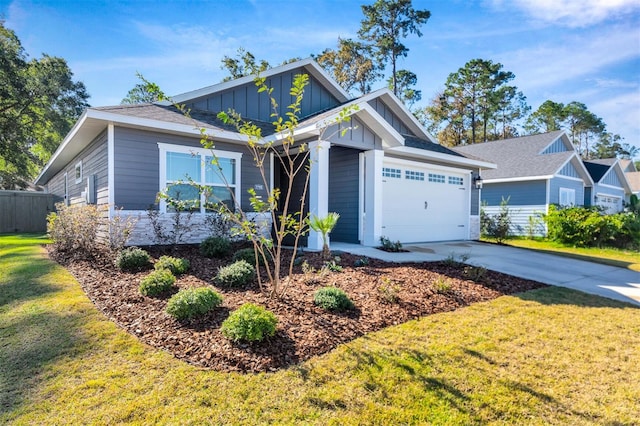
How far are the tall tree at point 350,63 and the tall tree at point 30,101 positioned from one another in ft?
54.8

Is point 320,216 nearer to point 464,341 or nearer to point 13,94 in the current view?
point 464,341

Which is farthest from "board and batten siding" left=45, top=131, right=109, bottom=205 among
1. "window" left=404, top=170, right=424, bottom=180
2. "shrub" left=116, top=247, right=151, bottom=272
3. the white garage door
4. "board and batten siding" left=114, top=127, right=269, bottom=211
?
"window" left=404, top=170, right=424, bottom=180

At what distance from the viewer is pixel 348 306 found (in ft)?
14.3

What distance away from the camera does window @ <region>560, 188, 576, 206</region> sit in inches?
697

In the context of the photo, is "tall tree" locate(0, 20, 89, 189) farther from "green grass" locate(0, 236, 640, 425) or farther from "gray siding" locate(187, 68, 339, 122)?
"green grass" locate(0, 236, 640, 425)

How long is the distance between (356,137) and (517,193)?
1292 centimetres

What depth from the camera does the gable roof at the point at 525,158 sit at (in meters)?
16.8

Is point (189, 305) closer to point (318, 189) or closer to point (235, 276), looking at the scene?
point (235, 276)

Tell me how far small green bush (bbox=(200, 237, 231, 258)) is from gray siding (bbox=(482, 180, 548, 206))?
15.8 metres

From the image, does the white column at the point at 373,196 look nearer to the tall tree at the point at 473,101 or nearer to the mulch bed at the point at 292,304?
the mulch bed at the point at 292,304

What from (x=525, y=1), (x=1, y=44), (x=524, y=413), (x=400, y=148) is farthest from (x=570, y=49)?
(x=1, y=44)

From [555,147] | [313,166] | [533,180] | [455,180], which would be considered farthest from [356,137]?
[555,147]

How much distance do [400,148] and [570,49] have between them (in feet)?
23.6

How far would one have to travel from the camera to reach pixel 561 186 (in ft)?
57.8
